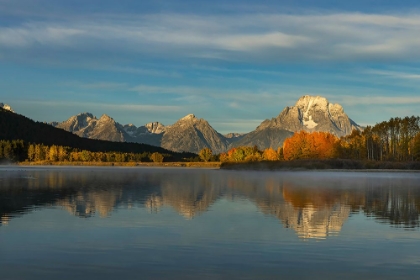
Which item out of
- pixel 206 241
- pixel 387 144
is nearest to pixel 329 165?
pixel 387 144

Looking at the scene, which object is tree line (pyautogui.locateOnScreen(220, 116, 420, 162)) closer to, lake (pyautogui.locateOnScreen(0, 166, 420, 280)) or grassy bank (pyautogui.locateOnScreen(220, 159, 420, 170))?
grassy bank (pyautogui.locateOnScreen(220, 159, 420, 170))

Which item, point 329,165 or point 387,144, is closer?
point 329,165

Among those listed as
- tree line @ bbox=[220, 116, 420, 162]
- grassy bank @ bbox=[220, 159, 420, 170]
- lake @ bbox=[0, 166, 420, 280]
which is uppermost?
tree line @ bbox=[220, 116, 420, 162]

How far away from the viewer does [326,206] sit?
41156 mm

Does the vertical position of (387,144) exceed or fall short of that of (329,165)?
it exceeds it

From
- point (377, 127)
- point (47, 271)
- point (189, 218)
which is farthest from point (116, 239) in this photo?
point (377, 127)

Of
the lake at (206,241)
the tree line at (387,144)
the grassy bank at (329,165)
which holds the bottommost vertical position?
the lake at (206,241)

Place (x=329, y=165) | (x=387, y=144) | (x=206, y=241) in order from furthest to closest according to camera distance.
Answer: (x=387, y=144) < (x=329, y=165) < (x=206, y=241)

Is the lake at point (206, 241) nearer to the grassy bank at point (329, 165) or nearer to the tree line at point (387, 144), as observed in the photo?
the grassy bank at point (329, 165)

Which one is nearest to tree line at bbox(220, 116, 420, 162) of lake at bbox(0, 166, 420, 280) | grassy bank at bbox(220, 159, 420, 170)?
grassy bank at bbox(220, 159, 420, 170)

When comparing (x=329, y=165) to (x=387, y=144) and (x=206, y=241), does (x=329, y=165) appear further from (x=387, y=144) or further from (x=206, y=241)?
(x=206, y=241)

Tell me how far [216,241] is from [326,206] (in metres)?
18.8

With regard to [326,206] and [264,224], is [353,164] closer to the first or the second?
[326,206]

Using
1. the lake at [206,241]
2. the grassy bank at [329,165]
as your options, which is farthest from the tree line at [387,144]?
the lake at [206,241]
